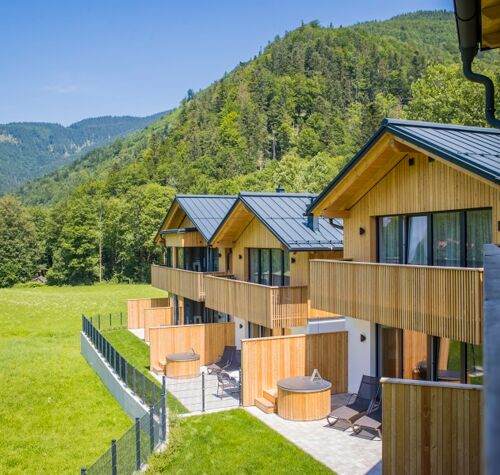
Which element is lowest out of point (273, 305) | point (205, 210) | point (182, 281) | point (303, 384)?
point (303, 384)

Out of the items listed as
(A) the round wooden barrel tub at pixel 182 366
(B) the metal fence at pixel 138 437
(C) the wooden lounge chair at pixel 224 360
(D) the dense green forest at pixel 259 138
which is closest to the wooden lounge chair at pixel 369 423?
(B) the metal fence at pixel 138 437

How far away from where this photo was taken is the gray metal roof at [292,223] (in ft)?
62.6

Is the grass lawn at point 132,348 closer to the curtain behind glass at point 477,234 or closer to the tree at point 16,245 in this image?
the curtain behind glass at point 477,234

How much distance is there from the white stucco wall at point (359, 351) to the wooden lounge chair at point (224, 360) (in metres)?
5.55

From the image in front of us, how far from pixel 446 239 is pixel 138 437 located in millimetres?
8142

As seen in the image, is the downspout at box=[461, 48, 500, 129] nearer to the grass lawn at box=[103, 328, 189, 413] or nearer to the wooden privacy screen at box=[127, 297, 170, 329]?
the grass lawn at box=[103, 328, 189, 413]

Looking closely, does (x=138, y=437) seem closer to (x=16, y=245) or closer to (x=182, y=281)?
(x=182, y=281)

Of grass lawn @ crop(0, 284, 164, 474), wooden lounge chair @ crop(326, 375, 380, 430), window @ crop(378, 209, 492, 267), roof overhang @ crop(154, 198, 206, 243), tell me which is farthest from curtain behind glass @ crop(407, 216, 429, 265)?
roof overhang @ crop(154, 198, 206, 243)

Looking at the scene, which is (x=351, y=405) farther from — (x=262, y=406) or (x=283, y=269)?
(x=283, y=269)

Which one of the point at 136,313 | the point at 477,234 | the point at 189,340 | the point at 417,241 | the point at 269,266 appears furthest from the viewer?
the point at 136,313

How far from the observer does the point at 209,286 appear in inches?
930

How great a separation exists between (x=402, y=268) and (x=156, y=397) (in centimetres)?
714

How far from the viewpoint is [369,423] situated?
45.2ft

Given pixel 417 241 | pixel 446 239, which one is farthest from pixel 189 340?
pixel 446 239
